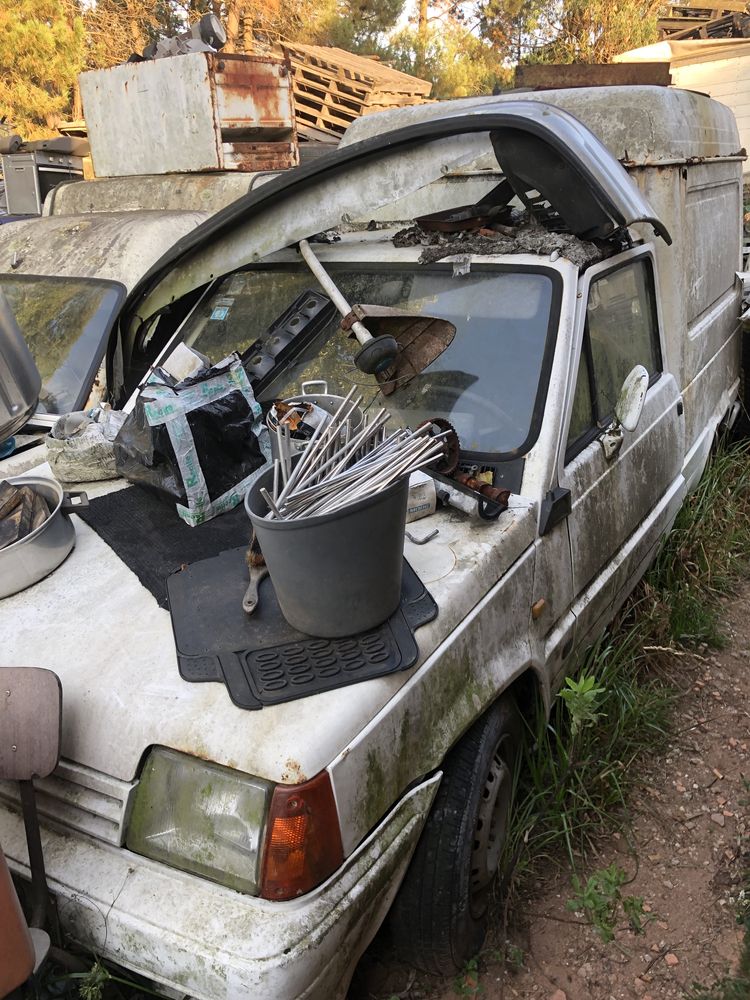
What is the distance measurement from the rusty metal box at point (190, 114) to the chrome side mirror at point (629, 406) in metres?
3.91

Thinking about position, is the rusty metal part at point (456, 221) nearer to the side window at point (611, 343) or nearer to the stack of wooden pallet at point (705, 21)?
the side window at point (611, 343)

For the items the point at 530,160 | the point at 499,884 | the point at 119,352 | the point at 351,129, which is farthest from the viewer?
the point at 351,129

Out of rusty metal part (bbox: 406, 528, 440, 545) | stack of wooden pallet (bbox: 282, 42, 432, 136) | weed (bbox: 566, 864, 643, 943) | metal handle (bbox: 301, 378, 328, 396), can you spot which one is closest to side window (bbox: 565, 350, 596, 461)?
rusty metal part (bbox: 406, 528, 440, 545)

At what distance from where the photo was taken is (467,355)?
2793 mm

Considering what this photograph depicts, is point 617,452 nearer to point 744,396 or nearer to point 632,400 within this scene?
point 632,400

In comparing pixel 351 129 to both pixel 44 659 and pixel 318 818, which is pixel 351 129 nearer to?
pixel 44 659

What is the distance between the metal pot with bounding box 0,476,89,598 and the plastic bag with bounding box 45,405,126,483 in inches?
12.5

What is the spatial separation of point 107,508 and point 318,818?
4.61 feet

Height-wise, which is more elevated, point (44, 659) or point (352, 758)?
point (44, 659)

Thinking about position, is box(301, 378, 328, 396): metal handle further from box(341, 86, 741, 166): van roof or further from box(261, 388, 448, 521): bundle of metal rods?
box(341, 86, 741, 166): van roof

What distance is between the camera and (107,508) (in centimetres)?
267

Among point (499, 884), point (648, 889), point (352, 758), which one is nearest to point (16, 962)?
point (352, 758)

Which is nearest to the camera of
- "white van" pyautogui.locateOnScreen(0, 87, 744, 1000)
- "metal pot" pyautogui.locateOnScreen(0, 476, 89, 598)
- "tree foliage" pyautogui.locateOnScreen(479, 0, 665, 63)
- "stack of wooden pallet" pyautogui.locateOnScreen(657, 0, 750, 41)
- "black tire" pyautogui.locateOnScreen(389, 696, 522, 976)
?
"white van" pyautogui.locateOnScreen(0, 87, 744, 1000)

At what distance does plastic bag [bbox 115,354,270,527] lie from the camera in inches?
99.0
